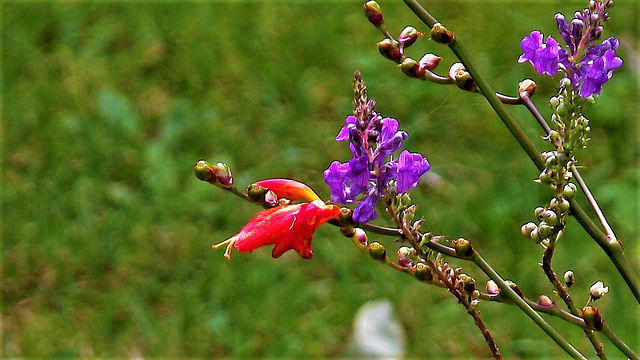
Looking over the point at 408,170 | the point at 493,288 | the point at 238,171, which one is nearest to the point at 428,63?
the point at 408,170

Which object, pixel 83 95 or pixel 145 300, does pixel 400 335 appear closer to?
pixel 145 300

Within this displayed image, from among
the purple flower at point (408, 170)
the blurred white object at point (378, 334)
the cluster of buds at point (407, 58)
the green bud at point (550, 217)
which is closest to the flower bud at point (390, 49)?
the cluster of buds at point (407, 58)

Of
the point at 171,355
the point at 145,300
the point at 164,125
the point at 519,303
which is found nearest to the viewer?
the point at 519,303

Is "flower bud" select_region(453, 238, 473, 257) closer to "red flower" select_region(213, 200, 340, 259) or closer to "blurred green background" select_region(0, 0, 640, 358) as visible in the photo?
"red flower" select_region(213, 200, 340, 259)

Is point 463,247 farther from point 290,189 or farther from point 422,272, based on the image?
point 290,189

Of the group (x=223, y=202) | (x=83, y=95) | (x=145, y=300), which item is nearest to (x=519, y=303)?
(x=145, y=300)
